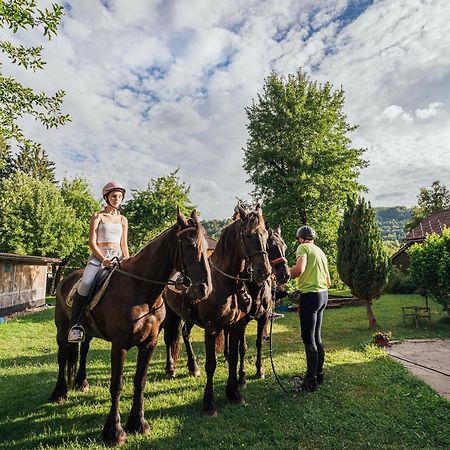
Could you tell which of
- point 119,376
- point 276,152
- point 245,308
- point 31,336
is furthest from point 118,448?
point 276,152

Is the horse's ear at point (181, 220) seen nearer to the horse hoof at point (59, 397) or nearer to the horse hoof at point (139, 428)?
the horse hoof at point (139, 428)

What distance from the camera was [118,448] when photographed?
3869 mm

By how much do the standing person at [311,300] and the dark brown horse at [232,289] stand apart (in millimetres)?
943

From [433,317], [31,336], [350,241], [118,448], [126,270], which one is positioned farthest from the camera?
[433,317]

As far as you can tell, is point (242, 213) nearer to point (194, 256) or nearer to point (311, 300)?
point (194, 256)

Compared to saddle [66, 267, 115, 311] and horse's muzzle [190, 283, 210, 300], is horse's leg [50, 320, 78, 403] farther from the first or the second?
horse's muzzle [190, 283, 210, 300]

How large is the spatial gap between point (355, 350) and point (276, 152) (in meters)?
16.4

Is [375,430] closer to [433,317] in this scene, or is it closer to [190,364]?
[190,364]

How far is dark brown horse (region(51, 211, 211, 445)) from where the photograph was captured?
3994 mm

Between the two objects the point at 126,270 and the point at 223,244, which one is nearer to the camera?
the point at 126,270

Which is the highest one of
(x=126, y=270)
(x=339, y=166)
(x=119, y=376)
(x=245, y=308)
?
(x=339, y=166)

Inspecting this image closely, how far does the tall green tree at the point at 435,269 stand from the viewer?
11875 millimetres

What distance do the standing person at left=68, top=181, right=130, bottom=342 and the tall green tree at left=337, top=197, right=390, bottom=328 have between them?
35.2 feet

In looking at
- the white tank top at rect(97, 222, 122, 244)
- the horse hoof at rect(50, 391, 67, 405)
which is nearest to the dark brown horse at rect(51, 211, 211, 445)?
the white tank top at rect(97, 222, 122, 244)
